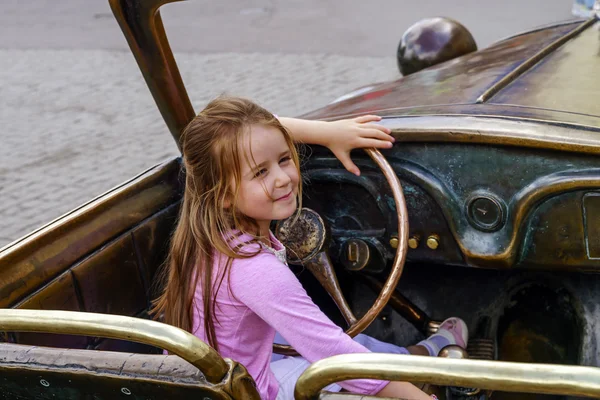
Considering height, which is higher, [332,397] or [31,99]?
[332,397]

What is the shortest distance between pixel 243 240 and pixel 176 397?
0.51 metres

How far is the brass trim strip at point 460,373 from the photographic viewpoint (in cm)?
107

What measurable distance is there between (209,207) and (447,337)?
2.66ft

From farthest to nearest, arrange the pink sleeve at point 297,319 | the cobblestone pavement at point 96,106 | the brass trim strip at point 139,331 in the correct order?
the cobblestone pavement at point 96,106
the pink sleeve at point 297,319
the brass trim strip at point 139,331

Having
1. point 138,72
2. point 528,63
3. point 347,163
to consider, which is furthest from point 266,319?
point 138,72

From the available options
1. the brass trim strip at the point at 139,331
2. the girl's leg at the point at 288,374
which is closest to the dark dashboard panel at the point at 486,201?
the girl's leg at the point at 288,374

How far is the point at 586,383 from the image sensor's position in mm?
1060

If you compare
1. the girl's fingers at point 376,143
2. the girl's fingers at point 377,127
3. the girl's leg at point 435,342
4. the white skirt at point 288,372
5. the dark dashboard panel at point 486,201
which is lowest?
the girl's leg at point 435,342

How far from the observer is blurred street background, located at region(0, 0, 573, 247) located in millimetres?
5266

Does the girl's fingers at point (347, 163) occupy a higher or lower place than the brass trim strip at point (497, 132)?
lower

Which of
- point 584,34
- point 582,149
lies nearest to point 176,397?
point 582,149

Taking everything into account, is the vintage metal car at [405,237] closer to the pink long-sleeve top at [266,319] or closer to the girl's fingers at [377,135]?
the girl's fingers at [377,135]

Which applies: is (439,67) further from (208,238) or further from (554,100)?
(208,238)

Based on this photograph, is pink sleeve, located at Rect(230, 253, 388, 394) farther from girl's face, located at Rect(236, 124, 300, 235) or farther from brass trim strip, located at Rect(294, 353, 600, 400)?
brass trim strip, located at Rect(294, 353, 600, 400)
